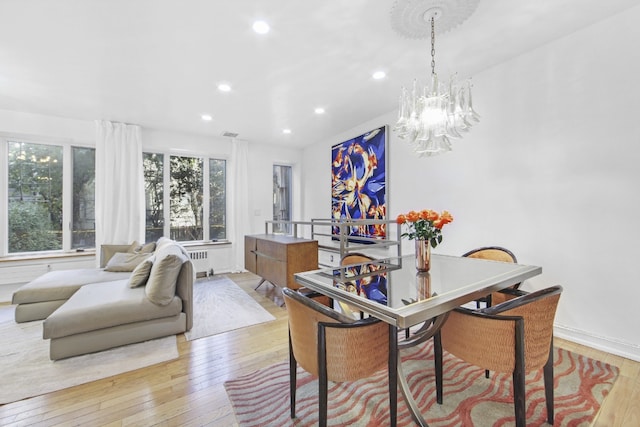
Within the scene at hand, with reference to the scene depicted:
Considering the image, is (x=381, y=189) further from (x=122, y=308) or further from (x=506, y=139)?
(x=122, y=308)

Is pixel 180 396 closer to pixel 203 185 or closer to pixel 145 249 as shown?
pixel 145 249

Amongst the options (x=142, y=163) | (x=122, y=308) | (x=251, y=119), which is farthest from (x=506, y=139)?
(x=142, y=163)

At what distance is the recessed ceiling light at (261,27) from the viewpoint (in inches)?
79.4

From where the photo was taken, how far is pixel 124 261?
3.62m

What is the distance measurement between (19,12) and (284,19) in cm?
185

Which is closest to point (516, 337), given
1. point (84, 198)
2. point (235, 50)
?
point (235, 50)

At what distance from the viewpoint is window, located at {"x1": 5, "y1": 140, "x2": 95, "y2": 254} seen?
387 centimetres

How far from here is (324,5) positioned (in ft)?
6.06

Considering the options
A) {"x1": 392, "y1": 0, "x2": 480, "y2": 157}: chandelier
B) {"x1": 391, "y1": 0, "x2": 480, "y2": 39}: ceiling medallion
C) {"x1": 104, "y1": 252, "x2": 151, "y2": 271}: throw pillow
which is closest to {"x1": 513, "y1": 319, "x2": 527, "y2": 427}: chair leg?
{"x1": 392, "y1": 0, "x2": 480, "y2": 157}: chandelier

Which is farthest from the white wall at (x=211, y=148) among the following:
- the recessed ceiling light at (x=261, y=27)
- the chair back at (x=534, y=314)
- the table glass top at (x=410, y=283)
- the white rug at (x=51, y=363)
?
the chair back at (x=534, y=314)

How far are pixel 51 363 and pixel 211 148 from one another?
3.83 meters

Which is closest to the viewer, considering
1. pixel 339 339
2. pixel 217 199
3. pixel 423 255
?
pixel 339 339

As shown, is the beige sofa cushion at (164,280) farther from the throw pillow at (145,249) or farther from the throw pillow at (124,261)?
the throw pillow at (145,249)

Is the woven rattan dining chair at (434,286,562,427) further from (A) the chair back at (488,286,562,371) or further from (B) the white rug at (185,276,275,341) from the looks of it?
(B) the white rug at (185,276,275,341)
